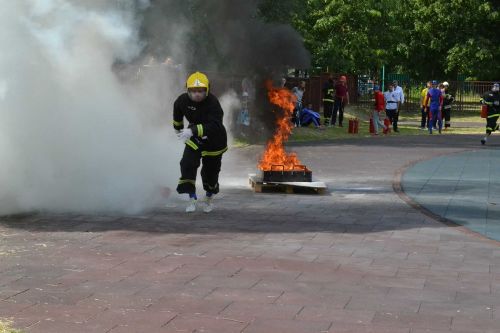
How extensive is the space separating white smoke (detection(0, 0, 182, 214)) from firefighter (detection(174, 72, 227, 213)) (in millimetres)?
795

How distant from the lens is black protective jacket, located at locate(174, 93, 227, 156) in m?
10.1

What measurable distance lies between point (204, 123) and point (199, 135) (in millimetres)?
259

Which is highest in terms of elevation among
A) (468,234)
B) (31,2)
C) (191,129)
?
(31,2)

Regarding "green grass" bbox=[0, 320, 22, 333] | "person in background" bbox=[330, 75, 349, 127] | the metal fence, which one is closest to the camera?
"green grass" bbox=[0, 320, 22, 333]

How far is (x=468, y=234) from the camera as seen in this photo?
30.2ft

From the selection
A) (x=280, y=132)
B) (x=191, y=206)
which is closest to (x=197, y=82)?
(x=191, y=206)

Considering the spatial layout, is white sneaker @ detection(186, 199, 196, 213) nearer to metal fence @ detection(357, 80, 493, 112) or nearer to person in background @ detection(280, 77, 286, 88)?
person in background @ detection(280, 77, 286, 88)

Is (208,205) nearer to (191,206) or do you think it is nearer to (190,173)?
(191,206)

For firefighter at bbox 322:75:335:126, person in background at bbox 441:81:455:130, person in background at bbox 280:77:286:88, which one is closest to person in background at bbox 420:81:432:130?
person in background at bbox 441:81:455:130

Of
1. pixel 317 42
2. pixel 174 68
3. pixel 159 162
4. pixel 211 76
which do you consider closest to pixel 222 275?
pixel 159 162

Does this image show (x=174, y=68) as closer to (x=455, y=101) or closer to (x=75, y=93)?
(x=75, y=93)

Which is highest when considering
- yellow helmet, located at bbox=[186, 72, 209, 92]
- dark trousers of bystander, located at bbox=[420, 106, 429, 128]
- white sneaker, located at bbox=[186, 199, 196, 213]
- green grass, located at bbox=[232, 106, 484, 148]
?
yellow helmet, located at bbox=[186, 72, 209, 92]

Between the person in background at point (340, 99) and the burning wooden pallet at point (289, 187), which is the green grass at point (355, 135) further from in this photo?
the burning wooden pallet at point (289, 187)

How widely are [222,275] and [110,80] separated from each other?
5.04m
